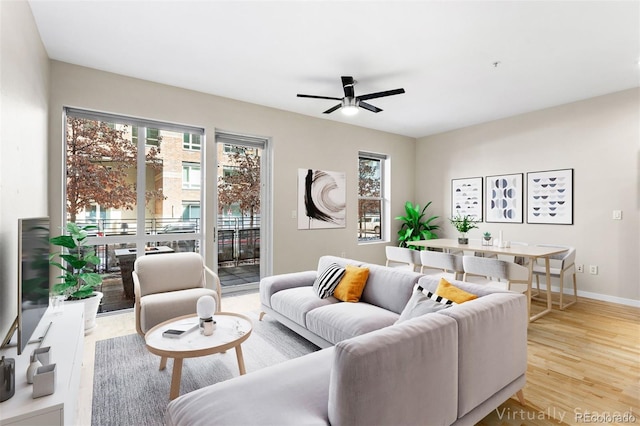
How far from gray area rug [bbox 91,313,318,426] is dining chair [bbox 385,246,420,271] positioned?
1829 millimetres

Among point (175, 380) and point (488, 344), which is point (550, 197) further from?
point (175, 380)

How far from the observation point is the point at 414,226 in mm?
6176

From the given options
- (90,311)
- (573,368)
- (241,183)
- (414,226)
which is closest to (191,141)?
(241,183)

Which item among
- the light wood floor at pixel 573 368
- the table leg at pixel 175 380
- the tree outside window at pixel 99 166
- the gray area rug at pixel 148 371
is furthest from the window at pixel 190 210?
the table leg at pixel 175 380

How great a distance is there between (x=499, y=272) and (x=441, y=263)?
67 cm

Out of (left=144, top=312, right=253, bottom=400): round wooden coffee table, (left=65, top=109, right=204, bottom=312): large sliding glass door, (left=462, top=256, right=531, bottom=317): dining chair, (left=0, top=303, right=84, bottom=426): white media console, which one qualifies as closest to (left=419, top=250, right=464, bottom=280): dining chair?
(left=462, top=256, right=531, bottom=317): dining chair

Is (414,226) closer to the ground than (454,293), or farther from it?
farther from it

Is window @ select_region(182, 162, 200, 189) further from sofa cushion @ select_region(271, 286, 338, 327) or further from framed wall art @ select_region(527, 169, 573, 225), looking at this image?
framed wall art @ select_region(527, 169, 573, 225)

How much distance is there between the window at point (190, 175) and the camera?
419cm

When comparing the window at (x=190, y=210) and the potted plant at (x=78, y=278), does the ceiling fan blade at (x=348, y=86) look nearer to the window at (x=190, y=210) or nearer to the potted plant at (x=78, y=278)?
the window at (x=190, y=210)

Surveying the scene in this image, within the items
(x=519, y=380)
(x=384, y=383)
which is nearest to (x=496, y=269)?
(x=519, y=380)

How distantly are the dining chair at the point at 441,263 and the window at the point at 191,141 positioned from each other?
322 centimetres

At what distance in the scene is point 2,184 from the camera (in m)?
1.83

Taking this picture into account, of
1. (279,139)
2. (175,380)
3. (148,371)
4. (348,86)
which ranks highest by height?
(348,86)
